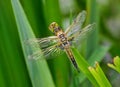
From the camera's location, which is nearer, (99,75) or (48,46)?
(99,75)

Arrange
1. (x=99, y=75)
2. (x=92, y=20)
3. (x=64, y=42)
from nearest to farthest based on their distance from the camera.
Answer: (x=99, y=75) < (x=64, y=42) < (x=92, y=20)

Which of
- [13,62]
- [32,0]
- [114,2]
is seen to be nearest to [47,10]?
[32,0]

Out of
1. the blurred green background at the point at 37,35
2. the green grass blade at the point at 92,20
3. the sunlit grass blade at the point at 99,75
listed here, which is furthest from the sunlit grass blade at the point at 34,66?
the green grass blade at the point at 92,20

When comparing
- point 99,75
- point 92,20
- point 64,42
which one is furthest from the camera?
point 92,20

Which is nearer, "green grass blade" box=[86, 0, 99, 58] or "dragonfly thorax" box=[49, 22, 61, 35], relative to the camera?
"dragonfly thorax" box=[49, 22, 61, 35]

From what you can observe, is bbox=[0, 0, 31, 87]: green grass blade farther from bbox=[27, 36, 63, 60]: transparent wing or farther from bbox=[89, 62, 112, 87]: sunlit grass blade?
bbox=[89, 62, 112, 87]: sunlit grass blade

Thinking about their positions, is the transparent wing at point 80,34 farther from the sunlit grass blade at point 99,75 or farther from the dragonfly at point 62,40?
the sunlit grass blade at point 99,75

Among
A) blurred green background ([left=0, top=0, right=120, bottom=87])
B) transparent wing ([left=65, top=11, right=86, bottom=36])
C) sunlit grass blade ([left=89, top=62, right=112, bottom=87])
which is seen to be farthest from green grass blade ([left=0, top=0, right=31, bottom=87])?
sunlit grass blade ([left=89, top=62, right=112, bottom=87])

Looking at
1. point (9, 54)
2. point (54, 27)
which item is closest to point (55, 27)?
point (54, 27)

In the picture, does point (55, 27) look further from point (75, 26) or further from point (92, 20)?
point (92, 20)

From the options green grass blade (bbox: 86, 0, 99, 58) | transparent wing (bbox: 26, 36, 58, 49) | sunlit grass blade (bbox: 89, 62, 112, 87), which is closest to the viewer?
sunlit grass blade (bbox: 89, 62, 112, 87)

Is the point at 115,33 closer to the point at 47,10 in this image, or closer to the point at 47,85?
the point at 47,10
